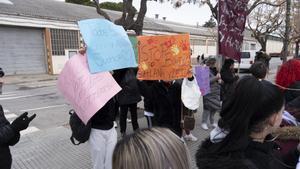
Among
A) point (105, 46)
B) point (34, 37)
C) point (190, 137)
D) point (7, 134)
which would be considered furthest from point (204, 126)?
point (34, 37)

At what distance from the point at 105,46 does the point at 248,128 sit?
1.68 metres

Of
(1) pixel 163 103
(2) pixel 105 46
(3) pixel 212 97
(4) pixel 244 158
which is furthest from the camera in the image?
(3) pixel 212 97

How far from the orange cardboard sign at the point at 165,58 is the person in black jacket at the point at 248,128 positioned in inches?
114

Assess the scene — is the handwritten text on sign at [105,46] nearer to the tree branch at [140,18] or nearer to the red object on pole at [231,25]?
the red object on pole at [231,25]

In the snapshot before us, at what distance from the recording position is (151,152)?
117 cm

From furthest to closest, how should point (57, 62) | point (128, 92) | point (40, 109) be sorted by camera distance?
point (57, 62) < point (40, 109) < point (128, 92)

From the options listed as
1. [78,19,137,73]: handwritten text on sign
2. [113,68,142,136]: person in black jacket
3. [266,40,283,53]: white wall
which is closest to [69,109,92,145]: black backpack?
[78,19,137,73]: handwritten text on sign

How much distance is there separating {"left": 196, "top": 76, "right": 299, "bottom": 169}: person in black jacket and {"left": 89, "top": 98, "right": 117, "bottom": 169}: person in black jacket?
178 cm

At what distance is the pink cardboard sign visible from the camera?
8.68 ft

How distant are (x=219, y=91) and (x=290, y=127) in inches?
164

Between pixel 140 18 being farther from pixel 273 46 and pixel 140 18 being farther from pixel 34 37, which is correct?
pixel 273 46

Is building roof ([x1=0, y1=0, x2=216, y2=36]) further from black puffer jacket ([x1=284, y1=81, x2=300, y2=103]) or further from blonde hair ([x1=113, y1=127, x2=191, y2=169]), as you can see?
blonde hair ([x1=113, y1=127, x2=191, y2=169])

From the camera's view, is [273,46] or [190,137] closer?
[190,137]

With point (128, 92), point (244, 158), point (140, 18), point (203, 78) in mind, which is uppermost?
point (140, 18)
